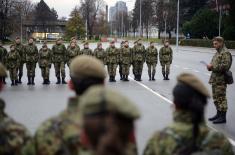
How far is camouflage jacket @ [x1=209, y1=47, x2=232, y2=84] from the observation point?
35.1 feet

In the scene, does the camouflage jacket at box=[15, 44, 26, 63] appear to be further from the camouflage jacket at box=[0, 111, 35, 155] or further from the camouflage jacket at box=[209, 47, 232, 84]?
the camouflage jacket at box=[0, 111, 35, 155]

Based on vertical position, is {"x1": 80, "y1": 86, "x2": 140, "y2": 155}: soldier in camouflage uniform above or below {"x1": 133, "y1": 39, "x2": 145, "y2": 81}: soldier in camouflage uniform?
above

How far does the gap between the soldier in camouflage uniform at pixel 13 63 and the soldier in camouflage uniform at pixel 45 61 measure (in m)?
0.97

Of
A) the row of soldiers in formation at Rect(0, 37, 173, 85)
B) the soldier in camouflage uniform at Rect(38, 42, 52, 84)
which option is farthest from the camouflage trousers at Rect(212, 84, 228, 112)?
the soldier in camouflage uniform at Rect(38, 42, 52, 84)

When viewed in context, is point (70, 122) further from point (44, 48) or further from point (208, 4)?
point (208, 4)

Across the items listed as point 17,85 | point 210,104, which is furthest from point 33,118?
point 17,85

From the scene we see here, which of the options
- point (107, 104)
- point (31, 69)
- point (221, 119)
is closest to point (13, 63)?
point (31, 69)

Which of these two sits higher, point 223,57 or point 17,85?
point 223,57

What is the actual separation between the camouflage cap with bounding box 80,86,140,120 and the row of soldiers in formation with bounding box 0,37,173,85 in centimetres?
1798

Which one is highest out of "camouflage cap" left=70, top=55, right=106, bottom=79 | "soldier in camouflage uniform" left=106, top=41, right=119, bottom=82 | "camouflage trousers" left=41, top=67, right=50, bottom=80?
"camouflage cap" left=70, top=55, right=106, bottom=79

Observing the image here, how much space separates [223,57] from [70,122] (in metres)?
7.98

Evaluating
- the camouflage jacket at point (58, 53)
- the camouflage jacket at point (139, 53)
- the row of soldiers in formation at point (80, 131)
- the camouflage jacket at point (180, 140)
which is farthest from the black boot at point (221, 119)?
the camouflage jacket at point (139, 53)

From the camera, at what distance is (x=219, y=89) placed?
1073 centimetres

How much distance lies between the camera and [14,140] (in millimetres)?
3488
